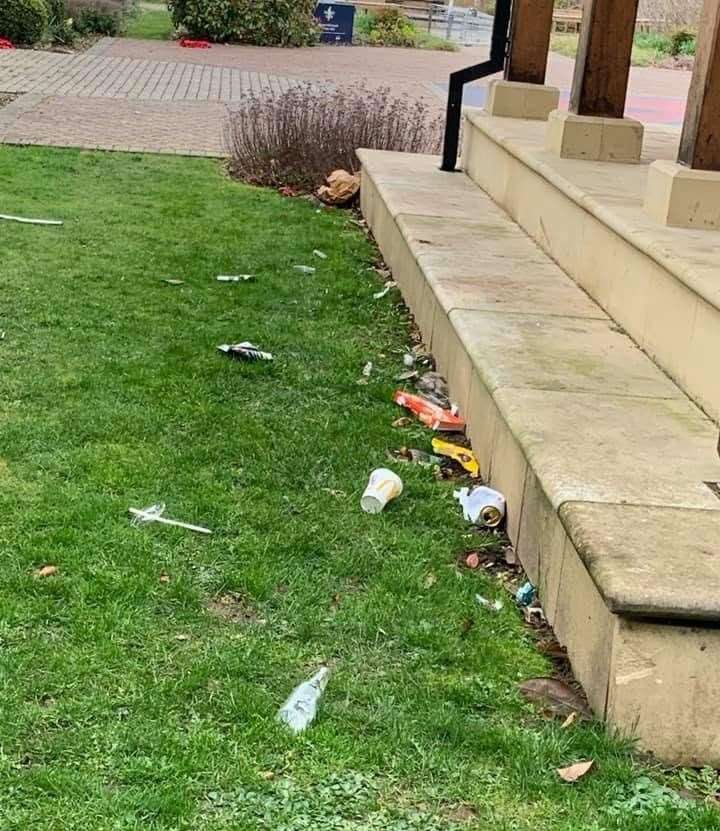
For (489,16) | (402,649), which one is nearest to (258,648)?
(402,649)

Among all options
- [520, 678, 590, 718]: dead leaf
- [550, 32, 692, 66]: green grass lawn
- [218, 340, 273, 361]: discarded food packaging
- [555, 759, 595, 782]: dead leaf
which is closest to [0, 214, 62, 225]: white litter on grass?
[218, 340, 273, 361]: discarded food packaging

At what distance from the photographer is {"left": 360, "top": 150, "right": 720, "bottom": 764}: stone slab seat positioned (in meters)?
2.57

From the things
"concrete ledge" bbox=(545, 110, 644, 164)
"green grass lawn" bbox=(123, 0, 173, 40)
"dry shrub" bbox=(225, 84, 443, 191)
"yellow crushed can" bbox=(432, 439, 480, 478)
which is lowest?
"yellow crushed can" bbox=(432, 439, 480, 478)

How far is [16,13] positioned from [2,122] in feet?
30.3

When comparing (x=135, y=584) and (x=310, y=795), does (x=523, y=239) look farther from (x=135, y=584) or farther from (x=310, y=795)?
(x=310, y=795)

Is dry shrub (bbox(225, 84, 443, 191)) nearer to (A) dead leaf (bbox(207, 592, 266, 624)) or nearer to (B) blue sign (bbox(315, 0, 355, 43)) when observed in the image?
(A) dead leaf (bbox(207, 592, 266, 624))

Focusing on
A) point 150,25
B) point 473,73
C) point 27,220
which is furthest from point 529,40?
point 150,25

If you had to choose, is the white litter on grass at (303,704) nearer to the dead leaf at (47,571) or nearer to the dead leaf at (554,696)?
the dead leaf at (554,696)

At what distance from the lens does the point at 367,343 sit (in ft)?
18.6

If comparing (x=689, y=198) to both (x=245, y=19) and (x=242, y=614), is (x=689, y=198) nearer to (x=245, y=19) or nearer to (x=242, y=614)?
(x=242, y=614)

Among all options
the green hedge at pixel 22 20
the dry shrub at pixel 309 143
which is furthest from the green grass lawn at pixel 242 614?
the green hedge at pixel 22 20

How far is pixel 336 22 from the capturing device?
2716 cm

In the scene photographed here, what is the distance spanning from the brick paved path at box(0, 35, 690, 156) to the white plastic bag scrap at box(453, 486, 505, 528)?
8034 mm

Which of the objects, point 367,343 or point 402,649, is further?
point 367,343
